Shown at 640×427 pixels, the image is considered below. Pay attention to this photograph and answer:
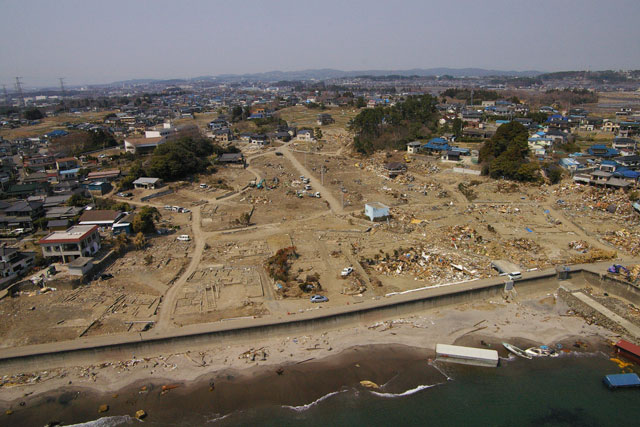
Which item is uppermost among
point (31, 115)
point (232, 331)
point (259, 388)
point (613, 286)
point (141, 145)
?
point (31, 115)

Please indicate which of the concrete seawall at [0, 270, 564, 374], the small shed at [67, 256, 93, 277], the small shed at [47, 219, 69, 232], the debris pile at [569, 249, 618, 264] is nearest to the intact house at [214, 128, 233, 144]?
the small shed at [47, 219, 69, 232]

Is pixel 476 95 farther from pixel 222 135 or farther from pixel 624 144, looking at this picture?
pixel 222 135

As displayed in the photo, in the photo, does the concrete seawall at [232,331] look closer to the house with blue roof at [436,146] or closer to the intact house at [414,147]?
the house with blue roof at [436,146]

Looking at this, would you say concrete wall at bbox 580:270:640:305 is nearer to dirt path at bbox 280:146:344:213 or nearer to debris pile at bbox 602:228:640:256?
debris pile at bbox 602:228:640:256

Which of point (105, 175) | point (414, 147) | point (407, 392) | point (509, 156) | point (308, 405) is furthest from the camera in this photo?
point (414, 147)

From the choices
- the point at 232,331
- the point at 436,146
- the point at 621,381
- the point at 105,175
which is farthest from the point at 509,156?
the point at 105,175

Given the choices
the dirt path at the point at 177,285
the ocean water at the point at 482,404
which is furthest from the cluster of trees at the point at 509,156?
the dirt path at the point at 177,285

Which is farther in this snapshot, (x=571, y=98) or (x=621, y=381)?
(x=571, y=98)

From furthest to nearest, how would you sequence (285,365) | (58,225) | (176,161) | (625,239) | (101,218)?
1. (176,161)
2. (101,218)
3. (58,225)
4. (625,239)
5. (285,365)
